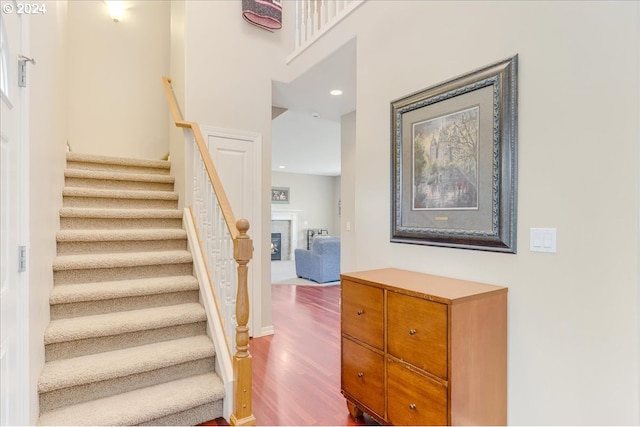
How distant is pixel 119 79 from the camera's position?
420 centimetres

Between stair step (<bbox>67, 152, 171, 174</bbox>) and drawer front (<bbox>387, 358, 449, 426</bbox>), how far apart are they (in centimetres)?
313

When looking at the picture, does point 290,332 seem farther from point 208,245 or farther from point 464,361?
point 464,361

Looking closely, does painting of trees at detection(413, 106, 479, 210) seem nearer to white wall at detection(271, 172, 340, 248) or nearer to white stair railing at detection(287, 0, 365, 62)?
white stair railing at detection(287, 0, 365, 62)

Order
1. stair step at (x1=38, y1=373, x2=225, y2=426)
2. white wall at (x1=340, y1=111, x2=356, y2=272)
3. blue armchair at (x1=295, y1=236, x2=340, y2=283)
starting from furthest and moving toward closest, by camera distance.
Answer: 1. blue armchair at (x1=295, y1=236, x2=340, y2=283)
2. white wall at (x1=340, y1=111, x2=356, y2=272)
3. stair step at (x1=38, y1=373, x2=225, y2=426)

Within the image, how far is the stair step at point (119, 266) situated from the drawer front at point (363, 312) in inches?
54.6

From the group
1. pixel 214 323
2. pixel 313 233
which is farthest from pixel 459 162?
pixel 313 233

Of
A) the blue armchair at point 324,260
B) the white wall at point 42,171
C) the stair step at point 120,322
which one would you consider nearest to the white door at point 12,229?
the white wall at point 42,171

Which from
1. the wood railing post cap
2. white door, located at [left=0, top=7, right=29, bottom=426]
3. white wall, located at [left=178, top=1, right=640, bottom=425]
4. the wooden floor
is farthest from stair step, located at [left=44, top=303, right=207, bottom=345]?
white wall, located at [left=178, top=1, right=640, bottom=425]

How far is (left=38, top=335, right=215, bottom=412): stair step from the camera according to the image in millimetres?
1856

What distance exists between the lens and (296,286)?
20.4 ft

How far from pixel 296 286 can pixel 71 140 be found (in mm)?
3962

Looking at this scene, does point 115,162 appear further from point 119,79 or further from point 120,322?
point 120,322

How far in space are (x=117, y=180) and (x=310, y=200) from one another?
8105mm

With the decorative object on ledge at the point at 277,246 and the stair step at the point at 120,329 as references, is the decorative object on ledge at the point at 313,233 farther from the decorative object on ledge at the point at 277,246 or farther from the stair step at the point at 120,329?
the stair step at the point at 120,329
